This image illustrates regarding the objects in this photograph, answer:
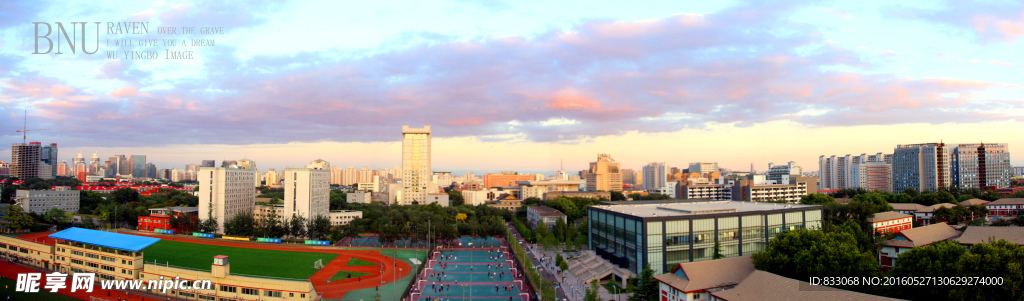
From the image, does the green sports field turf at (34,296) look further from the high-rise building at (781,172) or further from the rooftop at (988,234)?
the high-rise building at (781,172)

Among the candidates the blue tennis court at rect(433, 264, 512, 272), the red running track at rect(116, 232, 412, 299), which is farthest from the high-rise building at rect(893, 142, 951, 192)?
the red running track at rect(116, 232, 412, 299)

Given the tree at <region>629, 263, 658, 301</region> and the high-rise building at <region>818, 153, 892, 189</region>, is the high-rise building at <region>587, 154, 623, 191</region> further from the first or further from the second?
the tree at <region>629, 263, 658, 301</region>

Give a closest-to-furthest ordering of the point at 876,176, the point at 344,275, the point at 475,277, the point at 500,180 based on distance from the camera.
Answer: the point at 475,277
the point at 344,275
the point at 876,176
the point at 500,180

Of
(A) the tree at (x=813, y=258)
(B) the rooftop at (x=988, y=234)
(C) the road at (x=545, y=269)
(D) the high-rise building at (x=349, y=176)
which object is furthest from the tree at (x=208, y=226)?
(D) the high-rise building at (x=349, y=176)

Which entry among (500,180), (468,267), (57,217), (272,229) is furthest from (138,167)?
(468,267)

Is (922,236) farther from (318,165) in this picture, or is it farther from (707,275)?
(318,165)

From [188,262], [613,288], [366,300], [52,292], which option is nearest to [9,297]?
[52,292]
